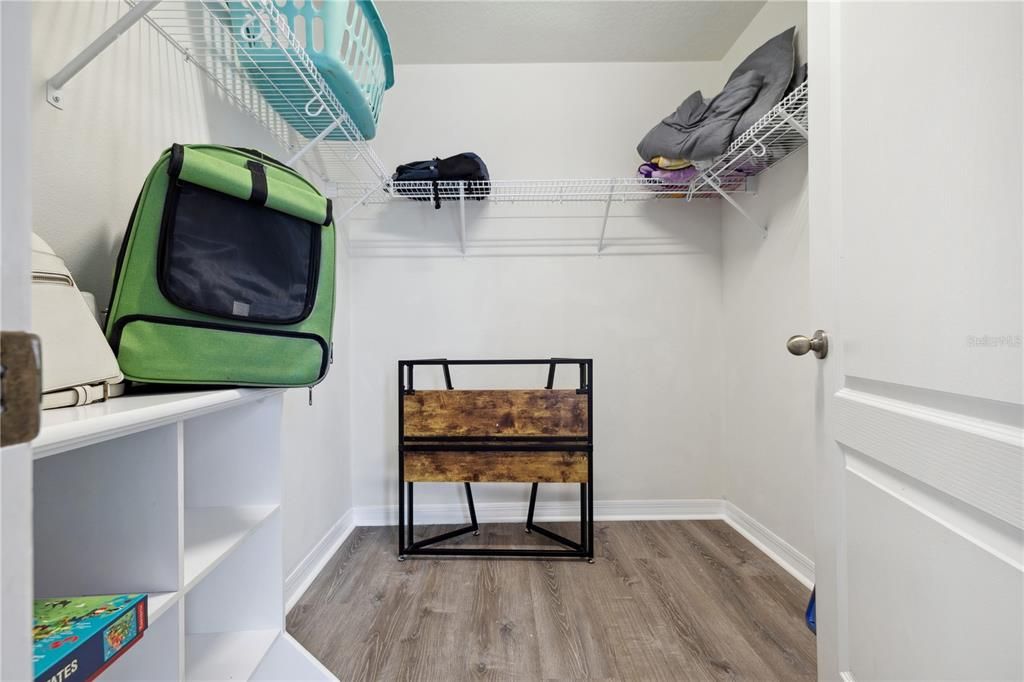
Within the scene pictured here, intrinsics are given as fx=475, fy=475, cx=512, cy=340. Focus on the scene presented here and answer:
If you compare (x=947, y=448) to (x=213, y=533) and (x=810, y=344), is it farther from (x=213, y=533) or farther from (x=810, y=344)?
(x=213, y=533)

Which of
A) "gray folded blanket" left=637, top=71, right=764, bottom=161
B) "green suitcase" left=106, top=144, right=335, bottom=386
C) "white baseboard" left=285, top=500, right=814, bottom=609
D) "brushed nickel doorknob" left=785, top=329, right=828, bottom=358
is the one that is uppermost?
"gray folded blanket" left=637, top=71, right=764, bottom=161

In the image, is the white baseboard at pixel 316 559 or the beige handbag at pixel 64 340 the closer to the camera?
the beige handbag at pixel 64 340

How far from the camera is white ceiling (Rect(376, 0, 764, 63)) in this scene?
1.91 metres

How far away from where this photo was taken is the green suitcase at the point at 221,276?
0.74m

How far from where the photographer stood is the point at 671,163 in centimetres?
194

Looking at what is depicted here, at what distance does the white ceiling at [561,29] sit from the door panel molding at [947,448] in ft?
5.98

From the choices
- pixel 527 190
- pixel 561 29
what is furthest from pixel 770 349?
pixel 561 29

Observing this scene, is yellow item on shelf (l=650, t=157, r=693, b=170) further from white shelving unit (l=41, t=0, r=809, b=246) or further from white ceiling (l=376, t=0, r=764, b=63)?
white ceiling (l=376, t=0, r=764, b=63)

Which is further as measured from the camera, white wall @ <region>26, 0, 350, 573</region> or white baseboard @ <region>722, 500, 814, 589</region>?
white baseboard @ <region>722, 500, 814, 589</region>

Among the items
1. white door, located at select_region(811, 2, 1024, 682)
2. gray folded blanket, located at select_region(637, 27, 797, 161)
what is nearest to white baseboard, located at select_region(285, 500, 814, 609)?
white door, located at select_region(811, 2, 1024, 682)

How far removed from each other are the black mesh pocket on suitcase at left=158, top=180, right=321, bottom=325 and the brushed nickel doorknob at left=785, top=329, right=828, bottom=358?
964mm

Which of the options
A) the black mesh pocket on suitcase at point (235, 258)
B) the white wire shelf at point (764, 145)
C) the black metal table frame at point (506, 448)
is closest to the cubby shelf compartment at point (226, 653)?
the black mesh pocket on suitcase at point (235, 258)

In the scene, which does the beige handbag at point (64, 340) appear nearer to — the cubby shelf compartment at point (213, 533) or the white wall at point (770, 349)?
the cubby shelf compartment at point (213, 533)

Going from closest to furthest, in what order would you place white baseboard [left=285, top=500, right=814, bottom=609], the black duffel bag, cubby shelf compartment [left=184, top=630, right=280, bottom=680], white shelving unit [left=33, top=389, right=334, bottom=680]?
1. white shelving unit [left=33, top=389, right=334, bottom=680]
2. cubby shelf compartment [left=184, top=630, right=280, bottom=680]
3. the black duffel bag
4. white baseboard [left=285, top=500, right=814, bottom=609]
